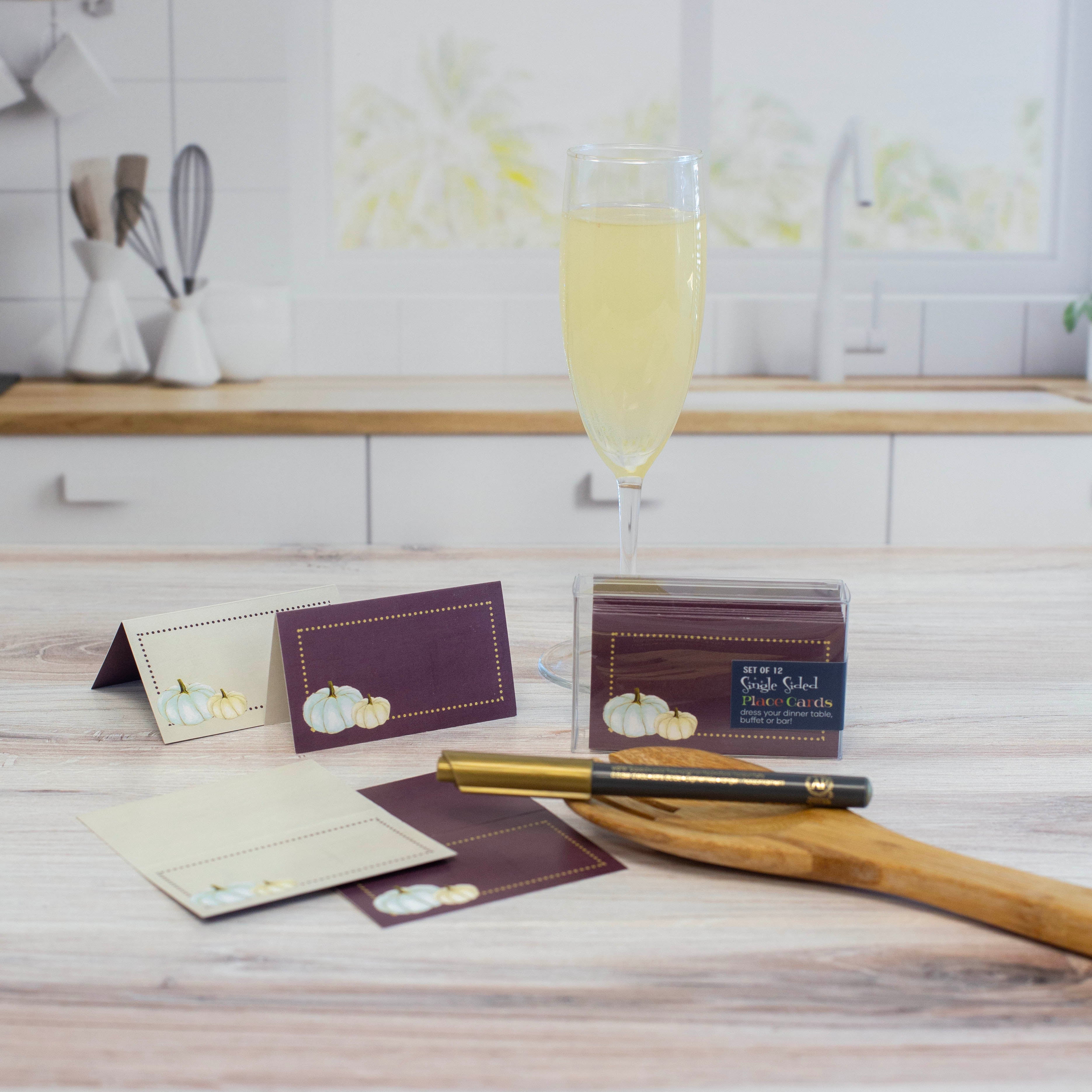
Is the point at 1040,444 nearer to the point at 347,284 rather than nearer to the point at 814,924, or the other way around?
the point at 347,284

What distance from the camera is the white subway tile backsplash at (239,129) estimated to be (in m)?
2.35

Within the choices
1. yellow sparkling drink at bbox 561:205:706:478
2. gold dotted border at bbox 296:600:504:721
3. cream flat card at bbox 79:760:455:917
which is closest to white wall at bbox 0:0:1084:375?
yellow sparkling drink at bbox 561:205:706:478

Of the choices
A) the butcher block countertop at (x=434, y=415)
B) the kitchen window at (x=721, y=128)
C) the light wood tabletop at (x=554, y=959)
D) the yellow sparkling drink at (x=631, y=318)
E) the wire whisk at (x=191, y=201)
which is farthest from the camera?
the kitchen window at (x=721, y=128)

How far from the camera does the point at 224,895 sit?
409 millimetres

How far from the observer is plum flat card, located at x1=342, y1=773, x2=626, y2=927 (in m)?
0.41

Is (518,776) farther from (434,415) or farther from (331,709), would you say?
(434,415)

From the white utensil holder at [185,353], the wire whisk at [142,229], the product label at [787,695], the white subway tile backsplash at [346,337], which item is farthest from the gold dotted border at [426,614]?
the white subway tile backsplash at [346,337]

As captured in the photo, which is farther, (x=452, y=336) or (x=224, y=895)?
(x=452, y=336)

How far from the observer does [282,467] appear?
178 cm

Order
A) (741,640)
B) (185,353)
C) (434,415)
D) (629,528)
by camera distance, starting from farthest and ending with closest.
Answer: (185,353) < (434,415) < (629,528) < (741,640)

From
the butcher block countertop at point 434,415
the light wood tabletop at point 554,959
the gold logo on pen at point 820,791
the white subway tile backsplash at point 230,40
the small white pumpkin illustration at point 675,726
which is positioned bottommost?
the light wood tabletop at point 554,959

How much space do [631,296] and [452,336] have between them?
180cm

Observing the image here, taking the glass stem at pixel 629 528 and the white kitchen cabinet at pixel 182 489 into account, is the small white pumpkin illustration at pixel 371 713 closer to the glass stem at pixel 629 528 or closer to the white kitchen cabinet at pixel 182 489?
the glass stem at pixel 629 528

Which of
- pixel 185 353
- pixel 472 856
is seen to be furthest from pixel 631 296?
pixel 185 353
